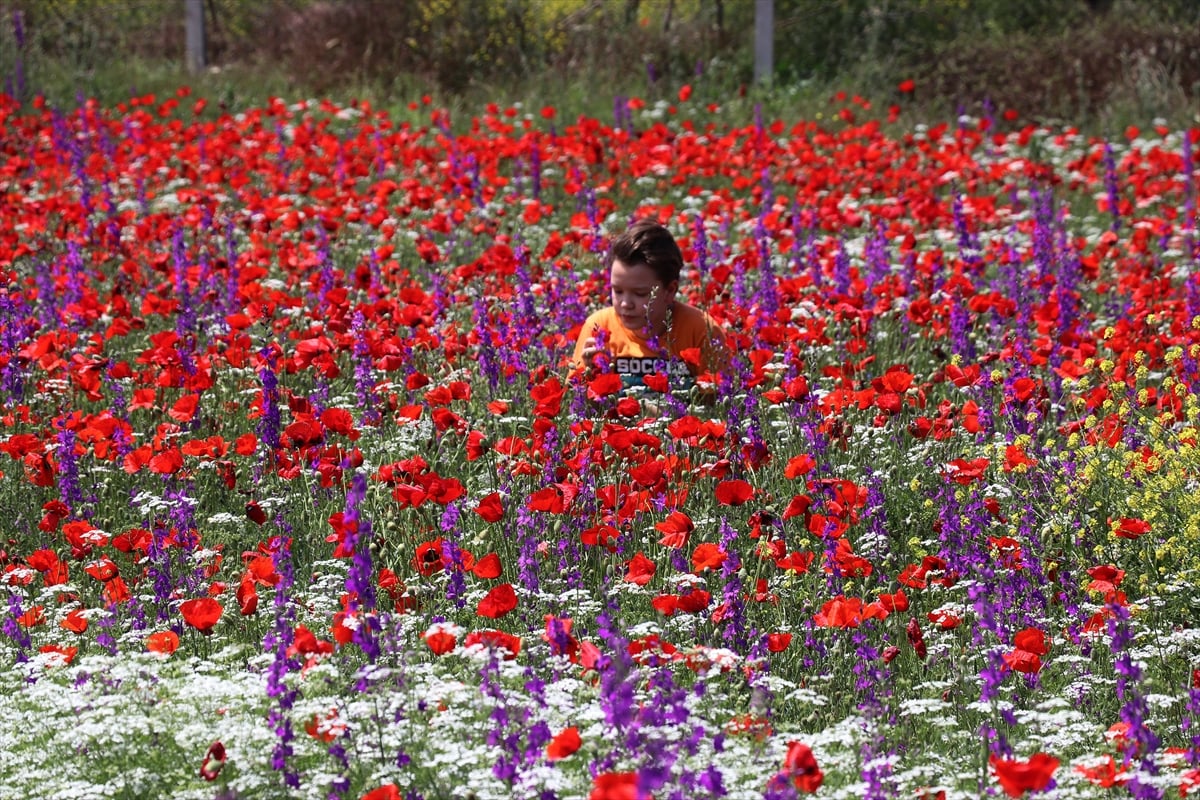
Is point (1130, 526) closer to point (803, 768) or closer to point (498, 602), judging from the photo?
point (498, 602)

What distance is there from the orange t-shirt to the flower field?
0.47 ft

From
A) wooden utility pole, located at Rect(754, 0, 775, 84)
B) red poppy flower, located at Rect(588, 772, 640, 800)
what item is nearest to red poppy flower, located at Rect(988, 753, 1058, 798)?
red poppy flower, located at Rect(588, 772, 640, 800)

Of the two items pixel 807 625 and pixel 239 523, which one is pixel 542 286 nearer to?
pixel 239 523

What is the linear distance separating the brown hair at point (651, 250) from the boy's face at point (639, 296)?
0.02 m

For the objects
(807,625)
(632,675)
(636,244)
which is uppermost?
(636,244)

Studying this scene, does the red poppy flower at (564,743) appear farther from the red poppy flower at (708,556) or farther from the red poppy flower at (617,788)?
the red poppy flower at (708,556)

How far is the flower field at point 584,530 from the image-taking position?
3.13 metres

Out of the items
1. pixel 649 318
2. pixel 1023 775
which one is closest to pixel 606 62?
pixel 649 318

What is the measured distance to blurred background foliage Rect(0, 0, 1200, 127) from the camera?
14023 millimetres

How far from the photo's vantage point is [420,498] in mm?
3875

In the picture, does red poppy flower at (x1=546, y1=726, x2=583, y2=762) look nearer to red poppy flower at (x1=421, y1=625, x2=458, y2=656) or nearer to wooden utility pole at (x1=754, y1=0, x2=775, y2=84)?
red poppy flower at (x1=421, y1=625, x2=458, y2=656)

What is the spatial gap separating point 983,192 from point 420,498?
782 cm

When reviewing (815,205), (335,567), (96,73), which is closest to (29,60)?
(96,73)

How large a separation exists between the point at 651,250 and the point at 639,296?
23cm
